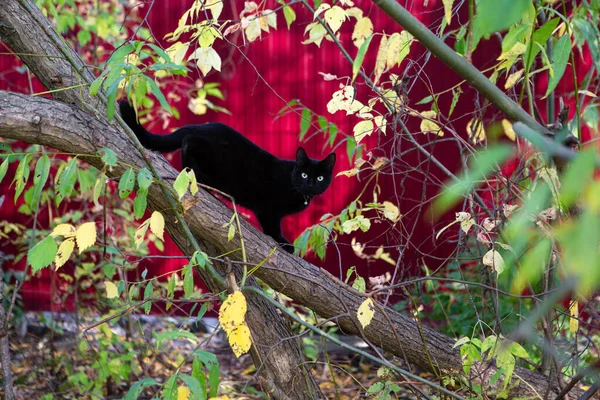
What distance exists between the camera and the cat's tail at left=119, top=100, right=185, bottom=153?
2.51 meters

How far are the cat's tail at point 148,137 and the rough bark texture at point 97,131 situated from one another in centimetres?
29

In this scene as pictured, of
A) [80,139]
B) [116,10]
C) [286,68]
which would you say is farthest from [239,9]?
[80,139]

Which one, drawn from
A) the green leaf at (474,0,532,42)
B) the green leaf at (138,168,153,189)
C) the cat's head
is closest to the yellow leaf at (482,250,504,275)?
the green leaf at (138,168,153,189)

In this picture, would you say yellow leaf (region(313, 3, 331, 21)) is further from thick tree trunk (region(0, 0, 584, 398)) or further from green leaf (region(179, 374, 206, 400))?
green leaf (region(179, 374, 206, 400))

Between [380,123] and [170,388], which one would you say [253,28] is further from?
[170,388]

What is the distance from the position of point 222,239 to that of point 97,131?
0.56 m

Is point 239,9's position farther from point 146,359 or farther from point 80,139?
point 80,139

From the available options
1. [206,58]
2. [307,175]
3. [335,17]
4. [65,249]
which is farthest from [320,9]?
[307,175]

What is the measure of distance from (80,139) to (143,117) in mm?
2414

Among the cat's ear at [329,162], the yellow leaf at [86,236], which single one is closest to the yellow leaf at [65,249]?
the yellow leaf at [86,236]

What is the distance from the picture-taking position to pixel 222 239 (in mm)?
2184

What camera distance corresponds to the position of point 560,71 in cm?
113

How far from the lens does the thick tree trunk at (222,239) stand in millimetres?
2021

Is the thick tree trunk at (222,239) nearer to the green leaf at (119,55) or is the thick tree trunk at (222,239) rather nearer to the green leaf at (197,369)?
the green leaf at (197,369)
